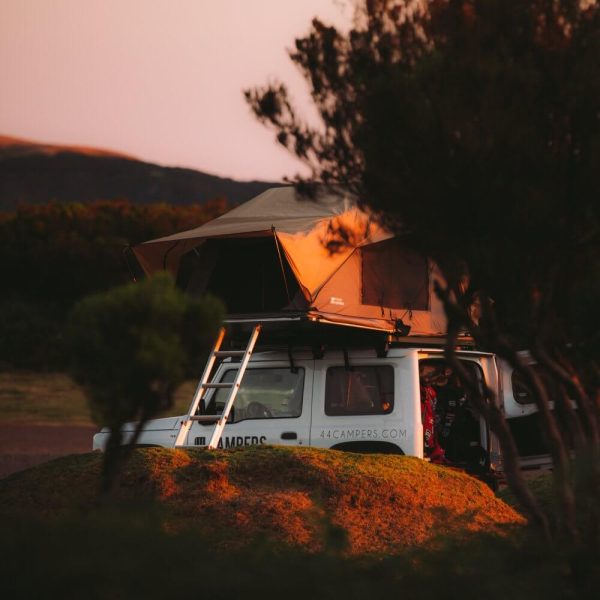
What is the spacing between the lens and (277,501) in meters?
8.63

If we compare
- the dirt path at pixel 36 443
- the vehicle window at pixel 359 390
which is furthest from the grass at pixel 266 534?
the dirt path at pixel 36 443

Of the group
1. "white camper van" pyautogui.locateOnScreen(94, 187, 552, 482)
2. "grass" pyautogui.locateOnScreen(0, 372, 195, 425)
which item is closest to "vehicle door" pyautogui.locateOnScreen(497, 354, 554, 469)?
"white camper van" pyautogui.locateOnScreen(94, 187, 552, 482)

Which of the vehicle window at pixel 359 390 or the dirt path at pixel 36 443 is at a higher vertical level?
the dirt path at pixel 36 443

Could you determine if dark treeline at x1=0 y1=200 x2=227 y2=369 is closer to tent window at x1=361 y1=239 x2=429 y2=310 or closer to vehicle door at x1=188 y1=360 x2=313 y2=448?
vehicle door at x1=188 y1=360 x2=313 y2=448

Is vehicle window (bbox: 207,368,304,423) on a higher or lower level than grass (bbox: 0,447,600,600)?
higher

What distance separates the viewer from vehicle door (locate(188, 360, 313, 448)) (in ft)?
36.1

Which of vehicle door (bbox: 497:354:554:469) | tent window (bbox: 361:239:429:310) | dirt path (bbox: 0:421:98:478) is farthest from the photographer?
dirt path (bbox: 0:421:98:478)

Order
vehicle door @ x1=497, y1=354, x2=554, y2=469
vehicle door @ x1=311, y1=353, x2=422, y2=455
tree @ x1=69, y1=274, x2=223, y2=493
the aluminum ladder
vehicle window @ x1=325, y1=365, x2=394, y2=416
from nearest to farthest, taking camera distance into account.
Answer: tree @ x1=69, y1=274, x2=223, y2=493
the aluminum ladder
vehicle door @ x1=311, y1=353, x2=422, y2=455
vehicle window @ x1=325, y1=365, x2=394, y2=416
vehicle door @ x1=497, y1=354, x2=554, y2=469

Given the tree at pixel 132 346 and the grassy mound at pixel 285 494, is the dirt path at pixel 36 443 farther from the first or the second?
the tree at pixel 132 346

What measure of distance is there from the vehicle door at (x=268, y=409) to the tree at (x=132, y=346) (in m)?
4.90

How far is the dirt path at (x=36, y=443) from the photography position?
1991 centimetres

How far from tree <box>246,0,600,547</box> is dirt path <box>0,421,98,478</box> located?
39.7 ft

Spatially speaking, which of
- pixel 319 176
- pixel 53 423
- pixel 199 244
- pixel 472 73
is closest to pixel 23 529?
pixel 319 176

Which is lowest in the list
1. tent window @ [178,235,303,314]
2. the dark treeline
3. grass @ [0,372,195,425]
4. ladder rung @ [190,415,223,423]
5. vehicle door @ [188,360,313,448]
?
ladder rung @ [190,415,223,423]
